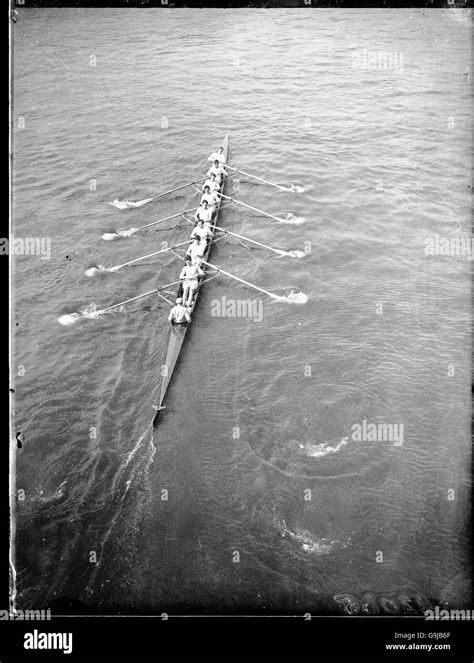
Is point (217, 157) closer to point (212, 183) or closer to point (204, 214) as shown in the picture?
point (212, 183)

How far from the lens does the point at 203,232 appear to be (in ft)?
55.8

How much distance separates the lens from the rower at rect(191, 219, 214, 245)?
16906 mm

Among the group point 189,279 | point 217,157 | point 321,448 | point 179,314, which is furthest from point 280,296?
point 217,157

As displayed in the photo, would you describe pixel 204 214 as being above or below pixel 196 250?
above

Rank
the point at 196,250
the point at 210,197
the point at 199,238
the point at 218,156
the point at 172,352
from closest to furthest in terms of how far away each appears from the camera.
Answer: the point at 172,352, the point at 196,250, the point at 199,238, the point at 210,197, the point at 218,156

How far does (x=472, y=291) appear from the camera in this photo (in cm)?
1602

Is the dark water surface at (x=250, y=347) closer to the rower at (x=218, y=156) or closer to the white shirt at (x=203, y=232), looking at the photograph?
the rower at (x=218, y=156)

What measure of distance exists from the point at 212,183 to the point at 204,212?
6.42 feet

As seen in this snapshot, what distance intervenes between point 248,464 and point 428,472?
13.0ft

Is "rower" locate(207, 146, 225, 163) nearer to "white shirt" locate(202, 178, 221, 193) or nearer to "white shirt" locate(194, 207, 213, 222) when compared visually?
"white shirt" locate(202, 178, 221, 193)

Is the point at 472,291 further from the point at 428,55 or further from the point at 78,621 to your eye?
the point at 428,55

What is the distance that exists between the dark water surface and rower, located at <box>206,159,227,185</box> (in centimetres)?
111

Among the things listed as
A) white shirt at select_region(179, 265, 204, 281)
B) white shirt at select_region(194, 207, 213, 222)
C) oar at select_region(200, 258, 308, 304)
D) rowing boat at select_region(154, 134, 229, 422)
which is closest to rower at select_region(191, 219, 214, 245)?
white shirt at select_region(194, 207, 213, 222)

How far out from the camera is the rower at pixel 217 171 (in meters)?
20.1
